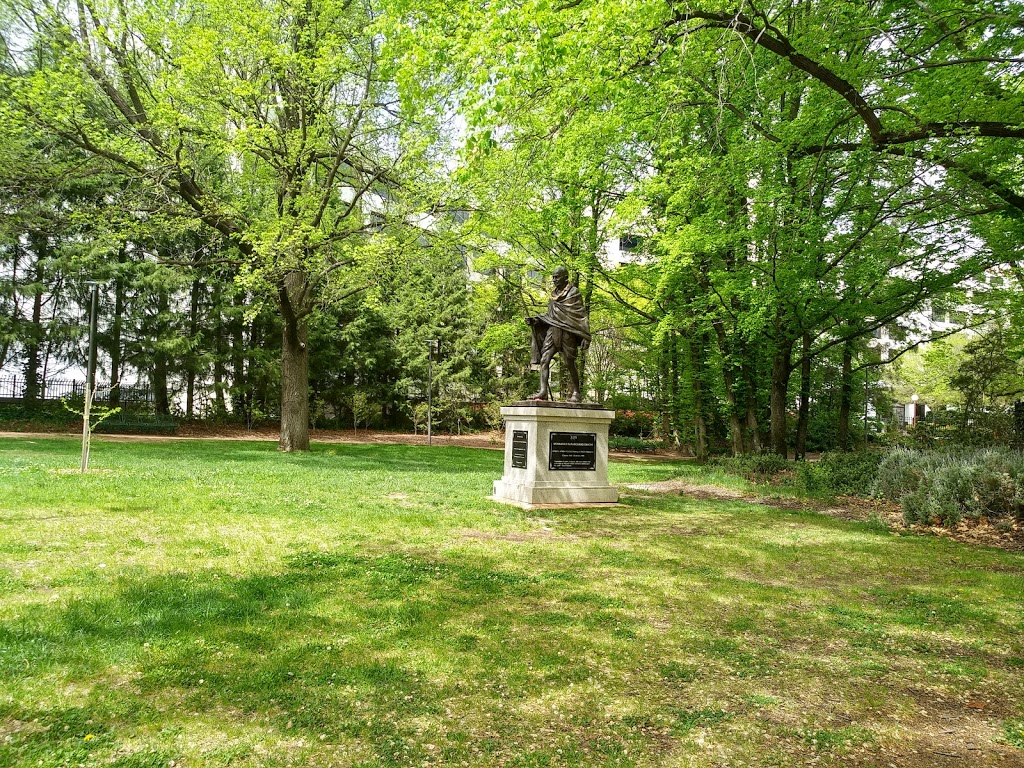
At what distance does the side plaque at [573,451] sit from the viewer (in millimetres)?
10633

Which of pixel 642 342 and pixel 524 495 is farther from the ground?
pixel 642 342

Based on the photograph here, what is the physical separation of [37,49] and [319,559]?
19095 millimetres

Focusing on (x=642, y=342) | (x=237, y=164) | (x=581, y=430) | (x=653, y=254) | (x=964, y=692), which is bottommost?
(x=964, y=692)

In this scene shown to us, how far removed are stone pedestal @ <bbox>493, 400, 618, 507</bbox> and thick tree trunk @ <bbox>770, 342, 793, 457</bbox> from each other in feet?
28.3

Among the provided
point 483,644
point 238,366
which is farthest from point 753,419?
point 238,366

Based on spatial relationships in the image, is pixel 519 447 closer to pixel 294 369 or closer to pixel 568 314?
pixel 568 314

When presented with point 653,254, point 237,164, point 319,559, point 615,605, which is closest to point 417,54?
point 319,559

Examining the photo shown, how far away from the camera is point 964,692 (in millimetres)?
3740

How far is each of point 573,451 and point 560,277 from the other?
317 cm

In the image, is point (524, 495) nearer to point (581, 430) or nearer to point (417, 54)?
point (581, 430)

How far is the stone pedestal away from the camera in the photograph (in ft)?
34.3

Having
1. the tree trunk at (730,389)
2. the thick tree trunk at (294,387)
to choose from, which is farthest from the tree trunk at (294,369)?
the tree trunk at (730,389)

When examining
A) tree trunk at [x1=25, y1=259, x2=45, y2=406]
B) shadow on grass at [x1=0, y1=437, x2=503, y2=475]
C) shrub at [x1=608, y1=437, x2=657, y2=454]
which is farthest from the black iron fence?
shrub at [x1=608, y1=437, x2=657, y2=454]

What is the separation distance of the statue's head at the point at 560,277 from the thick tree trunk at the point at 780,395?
28.0ft
